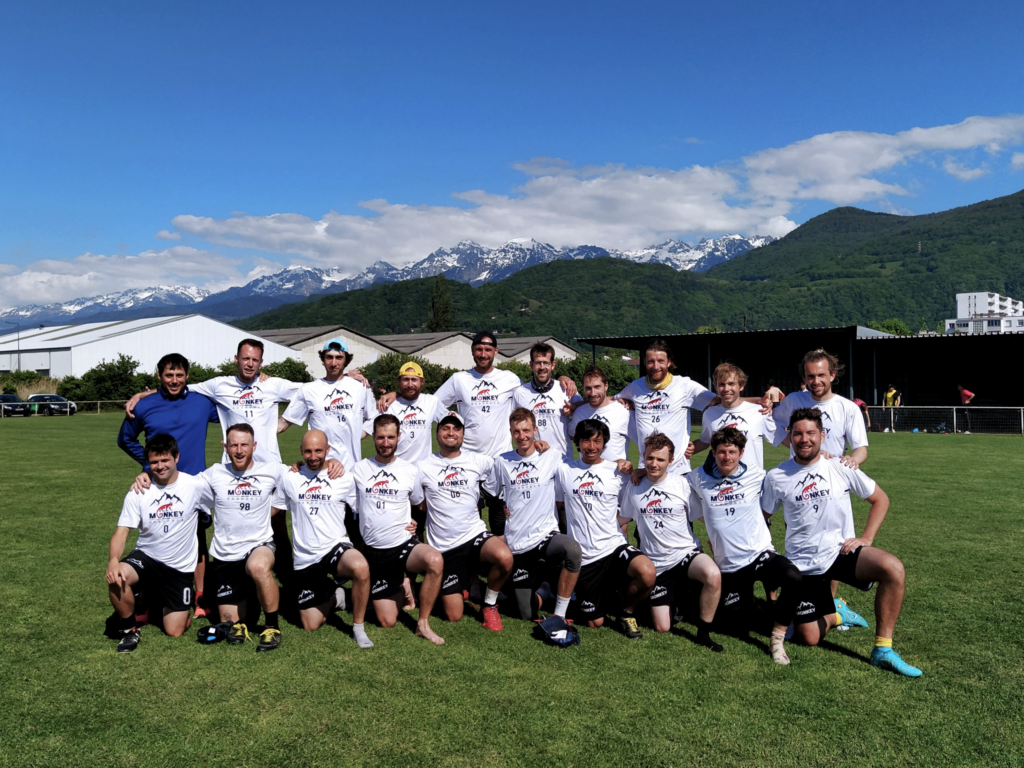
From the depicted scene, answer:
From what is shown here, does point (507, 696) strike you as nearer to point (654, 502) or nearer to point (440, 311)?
point (654, 502)

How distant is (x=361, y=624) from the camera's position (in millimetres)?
5219

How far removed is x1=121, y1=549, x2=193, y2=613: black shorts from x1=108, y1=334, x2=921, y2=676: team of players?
0.05ft

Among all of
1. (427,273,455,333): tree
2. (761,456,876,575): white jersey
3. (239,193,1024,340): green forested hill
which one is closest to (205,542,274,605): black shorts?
(761,456,876,575): white jersey

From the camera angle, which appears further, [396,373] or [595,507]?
[396,373]

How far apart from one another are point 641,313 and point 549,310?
22059 mm

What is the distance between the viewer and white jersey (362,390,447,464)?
6.56m

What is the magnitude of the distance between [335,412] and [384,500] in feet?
4.23

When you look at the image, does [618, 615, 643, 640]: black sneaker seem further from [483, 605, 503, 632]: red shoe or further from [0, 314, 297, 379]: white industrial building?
[0, 314, 297, 379]: white industrial building

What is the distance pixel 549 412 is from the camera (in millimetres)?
6684

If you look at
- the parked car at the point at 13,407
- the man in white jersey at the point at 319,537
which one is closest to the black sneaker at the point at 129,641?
the man in white jersey at the point at 319,537

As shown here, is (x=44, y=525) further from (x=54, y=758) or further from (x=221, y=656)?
(x=54, y=758)

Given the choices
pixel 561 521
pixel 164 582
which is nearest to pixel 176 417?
pixel 164 582

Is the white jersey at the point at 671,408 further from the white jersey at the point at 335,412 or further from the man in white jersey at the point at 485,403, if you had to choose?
the white jersey at the point at 335,412

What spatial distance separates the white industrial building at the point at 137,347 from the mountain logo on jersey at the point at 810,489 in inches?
2138
